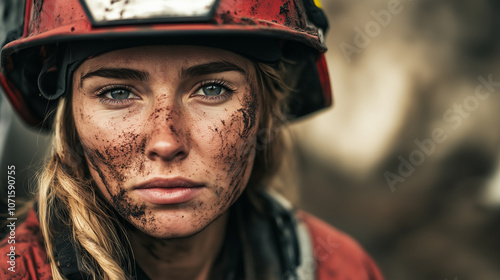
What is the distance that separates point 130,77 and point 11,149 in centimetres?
180

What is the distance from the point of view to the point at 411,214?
321 cm

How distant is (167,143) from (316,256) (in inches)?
41.5

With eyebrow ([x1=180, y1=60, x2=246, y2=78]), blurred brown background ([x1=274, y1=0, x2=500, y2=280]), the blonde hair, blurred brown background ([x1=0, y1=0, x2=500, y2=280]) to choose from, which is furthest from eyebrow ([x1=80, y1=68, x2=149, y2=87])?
blurred brown background ([x1=274, y1=0, x2=500, y2=280])

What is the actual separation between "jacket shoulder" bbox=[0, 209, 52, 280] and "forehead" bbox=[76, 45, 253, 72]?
68 cm

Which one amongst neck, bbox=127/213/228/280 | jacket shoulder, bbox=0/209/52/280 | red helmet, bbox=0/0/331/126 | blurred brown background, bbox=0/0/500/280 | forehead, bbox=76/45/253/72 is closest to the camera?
red helmet, bbox=0/0/331/126

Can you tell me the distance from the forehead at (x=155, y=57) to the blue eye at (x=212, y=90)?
0.33 feet

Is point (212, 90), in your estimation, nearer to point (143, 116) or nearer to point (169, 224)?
point (143, 116)

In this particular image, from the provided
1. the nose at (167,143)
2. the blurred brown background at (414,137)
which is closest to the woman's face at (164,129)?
the nose at (167,143)

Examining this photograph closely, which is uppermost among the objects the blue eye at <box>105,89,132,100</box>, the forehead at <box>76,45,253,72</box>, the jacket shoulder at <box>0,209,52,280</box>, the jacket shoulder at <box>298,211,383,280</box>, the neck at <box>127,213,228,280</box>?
the forehead at <box>76,45,253,72</box>

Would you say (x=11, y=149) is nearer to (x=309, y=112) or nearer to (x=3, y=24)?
(x=3, y=24)

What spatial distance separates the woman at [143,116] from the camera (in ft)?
4.30

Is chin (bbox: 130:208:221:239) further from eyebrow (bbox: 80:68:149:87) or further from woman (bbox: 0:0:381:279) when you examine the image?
eyebrow (bbox: 80:68:149:87)

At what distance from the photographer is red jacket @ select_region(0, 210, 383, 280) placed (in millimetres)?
1451

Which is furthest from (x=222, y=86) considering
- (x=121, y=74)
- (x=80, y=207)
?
(x=80, y=207)
